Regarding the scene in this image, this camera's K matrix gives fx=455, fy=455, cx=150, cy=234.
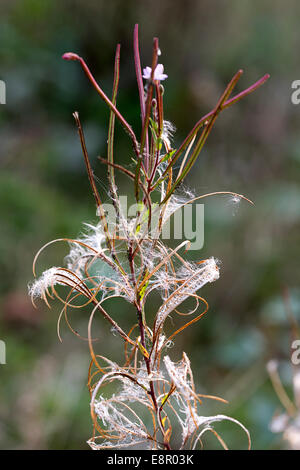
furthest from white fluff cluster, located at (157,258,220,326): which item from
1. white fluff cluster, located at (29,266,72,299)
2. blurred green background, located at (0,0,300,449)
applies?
blurred green background, located at (0,0,300,449)

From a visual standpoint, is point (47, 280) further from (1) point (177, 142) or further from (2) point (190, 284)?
(1) point (177, 142)

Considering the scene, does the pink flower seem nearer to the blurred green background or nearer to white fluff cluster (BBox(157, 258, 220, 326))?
white fluff cluster (BBox(157, 258, 220, 326))

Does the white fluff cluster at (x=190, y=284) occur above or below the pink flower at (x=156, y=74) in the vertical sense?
below

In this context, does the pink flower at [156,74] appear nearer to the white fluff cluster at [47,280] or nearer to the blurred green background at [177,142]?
the white fluff cluster at [47,280]

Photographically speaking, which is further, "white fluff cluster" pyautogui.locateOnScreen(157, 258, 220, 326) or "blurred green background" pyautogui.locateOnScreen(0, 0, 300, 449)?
"blurred green background" pyautogui.locateOnScreen(0, 0, 300, 449)

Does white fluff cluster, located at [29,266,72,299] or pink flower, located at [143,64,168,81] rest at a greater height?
pink flower, located at [143,64,168,81]

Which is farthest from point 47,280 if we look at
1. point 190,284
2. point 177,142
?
point 177,142

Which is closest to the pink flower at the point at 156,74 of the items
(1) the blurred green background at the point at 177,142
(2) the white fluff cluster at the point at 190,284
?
(2) the white fluff cluster at the point at 190,284

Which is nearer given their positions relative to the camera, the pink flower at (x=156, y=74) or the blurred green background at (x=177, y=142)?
the pink flower at (x=156, y=74)
